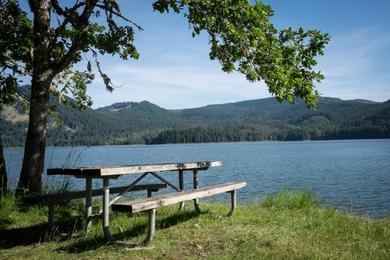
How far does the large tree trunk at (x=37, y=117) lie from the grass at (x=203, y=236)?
29.4 inches

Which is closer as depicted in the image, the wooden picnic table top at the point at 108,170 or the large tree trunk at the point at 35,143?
the wooden picnic table top at the point at 108,170

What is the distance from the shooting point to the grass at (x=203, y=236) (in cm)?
579

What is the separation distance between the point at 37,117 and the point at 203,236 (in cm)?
528

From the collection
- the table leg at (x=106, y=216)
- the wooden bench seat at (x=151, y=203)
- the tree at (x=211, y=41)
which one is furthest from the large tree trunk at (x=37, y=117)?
the wooden bench seat at (x=151, y=203)

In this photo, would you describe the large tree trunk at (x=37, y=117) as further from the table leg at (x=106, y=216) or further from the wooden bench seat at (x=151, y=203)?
the wooden bench seat at (x=151, y=203)

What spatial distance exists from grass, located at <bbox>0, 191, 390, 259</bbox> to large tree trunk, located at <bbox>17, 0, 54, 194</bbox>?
0.75 m

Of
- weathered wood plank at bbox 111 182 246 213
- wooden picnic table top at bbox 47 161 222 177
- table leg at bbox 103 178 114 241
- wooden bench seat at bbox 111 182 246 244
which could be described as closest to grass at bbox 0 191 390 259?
table leg at bbox 103 178 114 241

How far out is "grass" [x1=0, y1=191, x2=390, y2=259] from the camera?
5.79 meters

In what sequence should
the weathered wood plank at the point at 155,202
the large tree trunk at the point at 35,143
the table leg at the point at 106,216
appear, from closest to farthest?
the weathered wood plank at the point at 155,202 < the table leg at the point at 106,216 < the large tree trunk at the point at 35,143

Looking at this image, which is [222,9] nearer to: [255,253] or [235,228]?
[235,228]

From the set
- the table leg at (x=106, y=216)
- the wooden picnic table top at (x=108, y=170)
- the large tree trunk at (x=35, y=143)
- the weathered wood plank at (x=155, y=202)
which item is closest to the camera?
the weathered wood plank at (x=155, y=202)

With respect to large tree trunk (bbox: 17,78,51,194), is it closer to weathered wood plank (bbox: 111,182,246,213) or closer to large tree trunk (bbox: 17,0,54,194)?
large tree trunk (bbox: 17,0,54,194)

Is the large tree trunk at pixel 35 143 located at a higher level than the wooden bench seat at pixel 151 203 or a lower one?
higher

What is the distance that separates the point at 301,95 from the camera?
27.0ft
